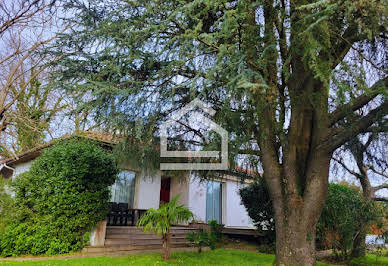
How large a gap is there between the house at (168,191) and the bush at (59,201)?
1460 mm

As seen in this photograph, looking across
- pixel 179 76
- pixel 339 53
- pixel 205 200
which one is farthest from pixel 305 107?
pixel 205 200

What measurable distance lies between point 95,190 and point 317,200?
23.7 ft

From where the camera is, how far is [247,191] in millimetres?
14180

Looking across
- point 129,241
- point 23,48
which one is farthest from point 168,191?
point 23,48

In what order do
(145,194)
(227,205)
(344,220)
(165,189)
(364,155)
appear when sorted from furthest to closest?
1. (227,205)
2. (165,189)
3. (145,194)
4. (344,220)
5. (364,155)

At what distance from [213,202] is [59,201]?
10.7m

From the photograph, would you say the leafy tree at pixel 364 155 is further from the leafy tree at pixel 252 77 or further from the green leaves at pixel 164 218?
the green leaves at pixel 164 218

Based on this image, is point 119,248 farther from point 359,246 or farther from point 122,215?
point 359,246

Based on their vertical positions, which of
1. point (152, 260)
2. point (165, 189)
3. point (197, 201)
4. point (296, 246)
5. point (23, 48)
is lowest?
point (152, 260)

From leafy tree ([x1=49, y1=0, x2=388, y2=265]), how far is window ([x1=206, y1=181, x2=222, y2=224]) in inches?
425

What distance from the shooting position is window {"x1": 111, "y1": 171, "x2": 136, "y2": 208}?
1359cm

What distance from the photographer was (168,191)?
57.2ft

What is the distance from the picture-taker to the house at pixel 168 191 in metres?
13.6

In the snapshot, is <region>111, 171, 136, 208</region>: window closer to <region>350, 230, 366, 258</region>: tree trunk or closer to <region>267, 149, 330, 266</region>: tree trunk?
<region>267, 149, 330, 266</region>: tree trunk
